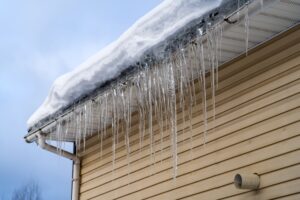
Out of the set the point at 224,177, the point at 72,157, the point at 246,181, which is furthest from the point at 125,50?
the point at 72,157

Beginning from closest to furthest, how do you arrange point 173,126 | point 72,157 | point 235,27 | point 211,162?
point 235,27 → point 211,162 → point 173,126 → point 72,157

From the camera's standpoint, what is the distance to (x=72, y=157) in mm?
6762

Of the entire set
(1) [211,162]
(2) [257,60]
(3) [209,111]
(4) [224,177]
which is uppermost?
(2) [257,60]

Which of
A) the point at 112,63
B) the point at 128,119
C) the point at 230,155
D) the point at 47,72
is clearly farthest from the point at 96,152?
the point at 47,72

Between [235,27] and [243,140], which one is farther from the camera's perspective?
[243,140]

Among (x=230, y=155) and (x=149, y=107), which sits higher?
(x=149, y=107)

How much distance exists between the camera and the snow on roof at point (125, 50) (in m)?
4.21

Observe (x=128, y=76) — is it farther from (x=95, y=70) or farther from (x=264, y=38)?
(x=264, y=38)

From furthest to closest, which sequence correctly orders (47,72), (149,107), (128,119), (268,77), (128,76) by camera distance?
(47,72)
(128,119)
(149,107)
(128,76)
(268,77)

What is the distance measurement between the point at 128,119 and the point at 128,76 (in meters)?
1.08

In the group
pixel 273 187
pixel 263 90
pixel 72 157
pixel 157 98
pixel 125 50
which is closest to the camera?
pixel 273 187

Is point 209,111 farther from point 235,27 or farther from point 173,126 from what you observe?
point 235,27

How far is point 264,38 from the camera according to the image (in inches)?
172

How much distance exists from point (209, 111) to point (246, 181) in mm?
981
